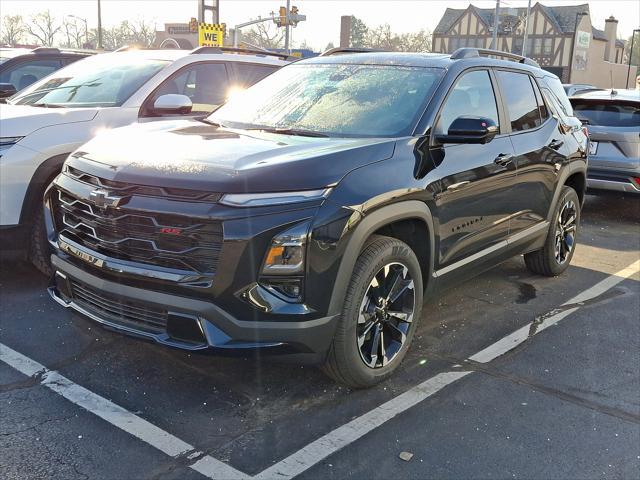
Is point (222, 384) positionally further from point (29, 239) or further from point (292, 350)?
point (29, 239)

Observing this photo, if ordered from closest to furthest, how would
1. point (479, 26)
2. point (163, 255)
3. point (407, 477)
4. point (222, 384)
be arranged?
point (407, 477) < point (163, 255) < point (222, 384) < point (479, 26)

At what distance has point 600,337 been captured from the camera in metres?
4.64

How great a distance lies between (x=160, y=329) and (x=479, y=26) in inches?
2708

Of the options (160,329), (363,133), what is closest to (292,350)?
(160,329)

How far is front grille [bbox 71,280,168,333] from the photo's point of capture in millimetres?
3189

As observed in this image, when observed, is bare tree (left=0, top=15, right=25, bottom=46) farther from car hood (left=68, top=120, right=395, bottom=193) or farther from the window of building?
car hood (left=68, top=120, right=395, bottom=193)

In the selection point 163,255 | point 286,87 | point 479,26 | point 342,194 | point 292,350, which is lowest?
point 292,350

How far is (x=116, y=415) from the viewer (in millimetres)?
3336

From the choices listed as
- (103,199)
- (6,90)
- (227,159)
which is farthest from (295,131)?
(6,90)

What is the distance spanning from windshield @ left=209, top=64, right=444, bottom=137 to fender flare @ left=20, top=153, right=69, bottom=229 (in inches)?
50.0

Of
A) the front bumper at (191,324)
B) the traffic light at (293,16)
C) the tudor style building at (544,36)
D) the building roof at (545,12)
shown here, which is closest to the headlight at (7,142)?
the front bumper at (191,324)

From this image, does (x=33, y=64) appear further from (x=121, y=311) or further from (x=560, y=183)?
(x=560, y=183)

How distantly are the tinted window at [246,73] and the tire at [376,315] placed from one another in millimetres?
3641

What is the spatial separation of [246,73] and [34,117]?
7.95ft
